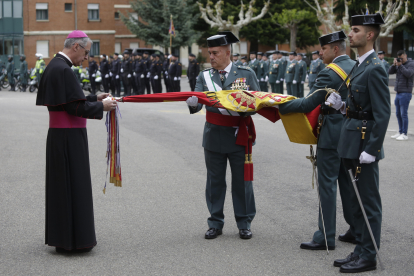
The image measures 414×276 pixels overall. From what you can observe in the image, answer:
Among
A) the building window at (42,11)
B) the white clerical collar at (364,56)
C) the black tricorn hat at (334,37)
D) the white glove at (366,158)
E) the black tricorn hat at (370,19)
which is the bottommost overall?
the white glove at (366,158)

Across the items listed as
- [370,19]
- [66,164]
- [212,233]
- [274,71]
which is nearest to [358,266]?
[212,233]

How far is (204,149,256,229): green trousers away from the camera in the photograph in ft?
17.8

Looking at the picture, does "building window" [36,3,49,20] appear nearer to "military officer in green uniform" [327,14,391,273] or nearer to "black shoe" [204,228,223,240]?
"black shoe" [204,228,223,240]

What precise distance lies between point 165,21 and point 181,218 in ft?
140

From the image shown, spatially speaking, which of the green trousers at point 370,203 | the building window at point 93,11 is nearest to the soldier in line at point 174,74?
the green trousers at point 370,203

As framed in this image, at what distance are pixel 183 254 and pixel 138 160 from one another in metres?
4.82

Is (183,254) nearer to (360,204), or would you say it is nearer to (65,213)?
(65,213)

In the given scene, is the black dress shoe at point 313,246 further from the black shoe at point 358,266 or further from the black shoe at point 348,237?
the black shoe at point 358,266

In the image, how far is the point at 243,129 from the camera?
17.5 ft

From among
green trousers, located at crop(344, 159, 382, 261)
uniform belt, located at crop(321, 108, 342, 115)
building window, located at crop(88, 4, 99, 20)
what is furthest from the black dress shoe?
building window, located at crop(88, 4, 99, 20)

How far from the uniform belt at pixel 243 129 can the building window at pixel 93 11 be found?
51407 mm

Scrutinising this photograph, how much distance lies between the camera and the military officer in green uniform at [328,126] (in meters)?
4.85

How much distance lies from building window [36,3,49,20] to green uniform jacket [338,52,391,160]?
172ft

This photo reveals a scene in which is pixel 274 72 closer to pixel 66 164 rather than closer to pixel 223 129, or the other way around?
pixel 223 129
